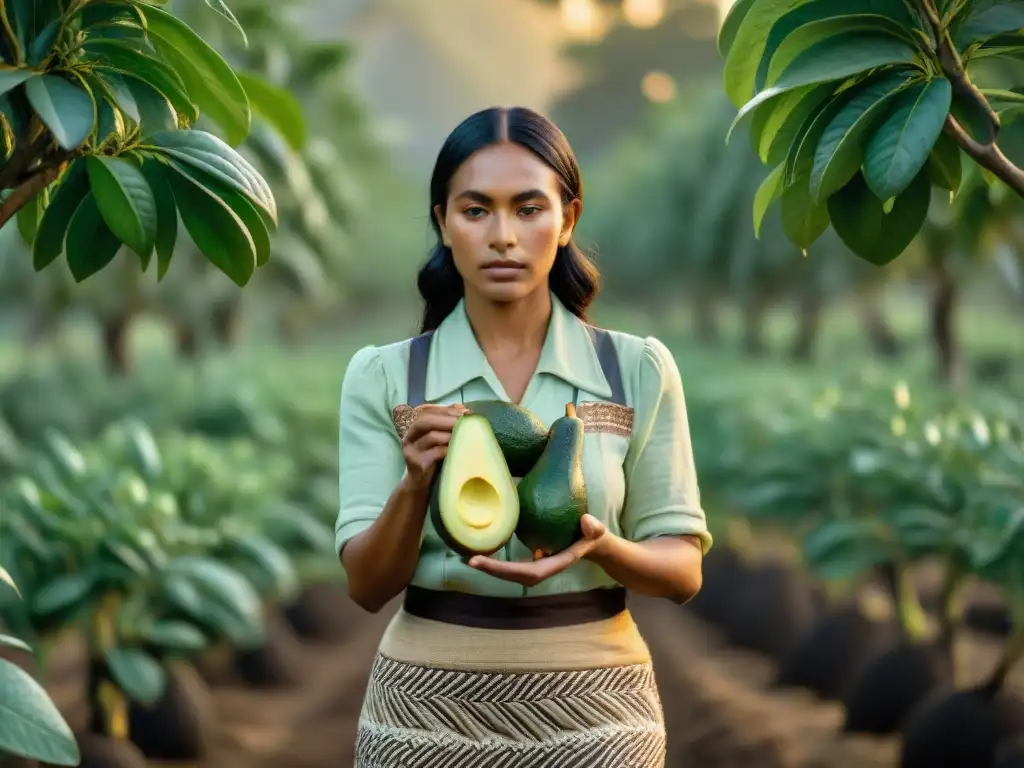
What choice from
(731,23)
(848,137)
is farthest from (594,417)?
(731,23)

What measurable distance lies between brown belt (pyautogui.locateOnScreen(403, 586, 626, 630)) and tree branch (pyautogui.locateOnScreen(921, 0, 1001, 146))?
110 cm

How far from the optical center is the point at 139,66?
2543 mm

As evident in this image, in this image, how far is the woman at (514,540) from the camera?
2.46 m

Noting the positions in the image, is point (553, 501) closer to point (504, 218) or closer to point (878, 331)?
point (504, 218)

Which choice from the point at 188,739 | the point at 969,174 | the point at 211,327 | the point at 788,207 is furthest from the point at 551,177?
the point at 211,327

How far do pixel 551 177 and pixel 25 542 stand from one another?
361 centimetres

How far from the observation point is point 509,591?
2482 millimetres

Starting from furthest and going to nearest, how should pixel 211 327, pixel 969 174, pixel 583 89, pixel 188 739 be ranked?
pixel 583 89, pixel 211 327, pixel 188 739, pixel 969 174

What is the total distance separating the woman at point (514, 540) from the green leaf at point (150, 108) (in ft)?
1.61

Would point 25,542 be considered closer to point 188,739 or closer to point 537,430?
point 188,739

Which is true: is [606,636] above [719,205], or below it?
below

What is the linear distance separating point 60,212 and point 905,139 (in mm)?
1522

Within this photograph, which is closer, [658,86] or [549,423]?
[549,423]

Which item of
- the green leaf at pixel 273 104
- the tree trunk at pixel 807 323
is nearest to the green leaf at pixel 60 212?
the green leaf at pixel 273 104
